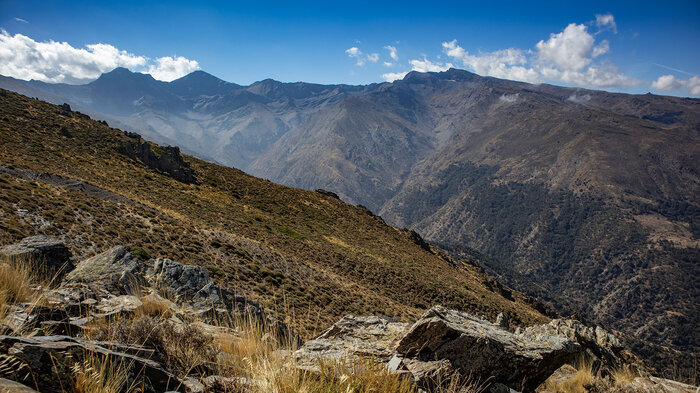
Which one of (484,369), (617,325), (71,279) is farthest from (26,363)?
(617,325)

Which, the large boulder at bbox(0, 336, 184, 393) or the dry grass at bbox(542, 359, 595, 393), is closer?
the large boulder at bbox(0, 336, 184, 393)

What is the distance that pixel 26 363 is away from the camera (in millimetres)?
2408

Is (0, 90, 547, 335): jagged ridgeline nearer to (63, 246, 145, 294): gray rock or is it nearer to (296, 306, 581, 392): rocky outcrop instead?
(296, 306, 581, 392): rocky outcrop

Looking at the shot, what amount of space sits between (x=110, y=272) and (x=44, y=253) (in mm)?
1836

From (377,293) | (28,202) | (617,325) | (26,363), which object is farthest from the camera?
(617,325)

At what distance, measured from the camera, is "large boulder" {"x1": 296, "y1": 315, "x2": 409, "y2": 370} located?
5.65 meters

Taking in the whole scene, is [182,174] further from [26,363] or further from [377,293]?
[26,363]

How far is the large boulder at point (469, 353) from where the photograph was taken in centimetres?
566

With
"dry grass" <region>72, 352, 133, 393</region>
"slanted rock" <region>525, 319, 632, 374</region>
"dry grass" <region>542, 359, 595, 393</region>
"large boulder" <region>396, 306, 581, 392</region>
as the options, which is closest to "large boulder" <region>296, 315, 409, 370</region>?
"large boulder" <region>396, 306, 581, 392</region>

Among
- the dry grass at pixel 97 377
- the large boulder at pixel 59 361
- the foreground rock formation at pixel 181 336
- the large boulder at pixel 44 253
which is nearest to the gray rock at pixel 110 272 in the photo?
the foreground rock formation at pixel 181 336

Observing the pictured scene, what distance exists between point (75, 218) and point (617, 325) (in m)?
256

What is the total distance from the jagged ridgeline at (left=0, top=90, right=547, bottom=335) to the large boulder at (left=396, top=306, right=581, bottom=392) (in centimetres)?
199

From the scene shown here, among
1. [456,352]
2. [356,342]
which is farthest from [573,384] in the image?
[356,342]

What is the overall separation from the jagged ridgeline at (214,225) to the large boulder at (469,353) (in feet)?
6.52
